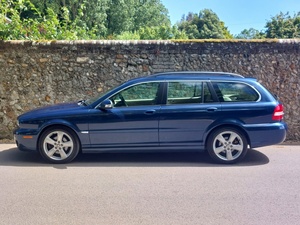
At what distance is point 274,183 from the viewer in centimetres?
470

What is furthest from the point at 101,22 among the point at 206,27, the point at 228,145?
the point at 206,27

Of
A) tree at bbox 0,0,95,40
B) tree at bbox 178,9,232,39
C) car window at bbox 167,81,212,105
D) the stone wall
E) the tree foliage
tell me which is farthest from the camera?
tree at bbox 178,9,232,39

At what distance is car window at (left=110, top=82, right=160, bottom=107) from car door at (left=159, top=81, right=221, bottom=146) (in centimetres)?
29

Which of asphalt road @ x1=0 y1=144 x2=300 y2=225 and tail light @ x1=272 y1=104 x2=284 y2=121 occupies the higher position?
tail light @ x1=272 y1=104 x2=284 y2=121

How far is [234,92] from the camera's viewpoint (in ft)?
18.9

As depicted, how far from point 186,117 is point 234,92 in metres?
1.07

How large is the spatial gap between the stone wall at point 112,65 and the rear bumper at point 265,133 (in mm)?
2371

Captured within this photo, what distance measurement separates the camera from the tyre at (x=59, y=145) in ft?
18.4

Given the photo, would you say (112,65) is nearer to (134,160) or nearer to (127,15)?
(134,160)

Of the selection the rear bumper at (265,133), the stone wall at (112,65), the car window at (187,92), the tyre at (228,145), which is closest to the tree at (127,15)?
the stone wall at (112,65)

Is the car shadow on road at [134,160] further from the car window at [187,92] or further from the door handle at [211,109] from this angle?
the car window at [187,92]

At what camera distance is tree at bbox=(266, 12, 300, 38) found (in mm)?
26755

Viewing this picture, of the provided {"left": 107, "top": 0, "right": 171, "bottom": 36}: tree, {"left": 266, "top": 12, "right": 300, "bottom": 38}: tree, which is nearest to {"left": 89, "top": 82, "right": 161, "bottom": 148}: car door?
{"left": 107, "top": 0, "right": 171, "bottom": 36}: tree

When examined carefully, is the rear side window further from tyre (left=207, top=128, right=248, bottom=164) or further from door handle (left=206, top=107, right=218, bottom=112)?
tyre (left=207, top=128, right=248, bottom=164)
